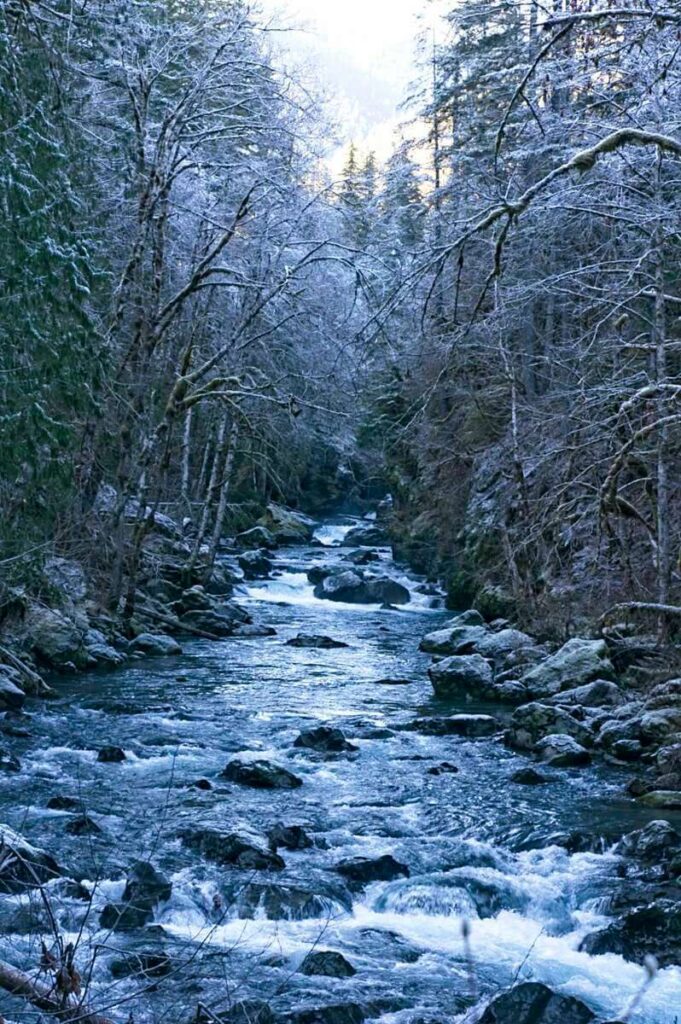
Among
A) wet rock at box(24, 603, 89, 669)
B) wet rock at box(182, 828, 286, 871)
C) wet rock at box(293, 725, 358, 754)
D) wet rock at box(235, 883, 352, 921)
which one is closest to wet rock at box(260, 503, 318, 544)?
wet rock at box(24, 603, 89, 669)

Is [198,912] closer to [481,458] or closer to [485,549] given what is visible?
[485,549]

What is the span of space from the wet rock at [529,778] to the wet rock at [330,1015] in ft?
16.2

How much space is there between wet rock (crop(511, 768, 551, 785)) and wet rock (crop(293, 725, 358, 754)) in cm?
194

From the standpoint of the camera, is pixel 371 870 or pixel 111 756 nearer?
pixel 371 870

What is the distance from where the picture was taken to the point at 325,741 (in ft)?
40.4

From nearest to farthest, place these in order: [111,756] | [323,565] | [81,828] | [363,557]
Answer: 1. [81,828]
2. [111,756]
3. [323,565]
4. [363,557]

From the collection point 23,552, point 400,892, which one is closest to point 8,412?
point 23,552

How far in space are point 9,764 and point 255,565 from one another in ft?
57.5

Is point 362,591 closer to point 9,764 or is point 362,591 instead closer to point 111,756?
point 111,756

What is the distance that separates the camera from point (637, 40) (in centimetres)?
629

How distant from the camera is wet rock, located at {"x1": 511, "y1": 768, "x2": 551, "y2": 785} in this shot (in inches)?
431

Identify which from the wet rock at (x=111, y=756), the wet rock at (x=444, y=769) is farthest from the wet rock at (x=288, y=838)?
the wet rock at (x=111, y=756)

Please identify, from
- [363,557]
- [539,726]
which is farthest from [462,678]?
[363,557]

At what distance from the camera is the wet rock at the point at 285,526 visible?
34.8 metres
